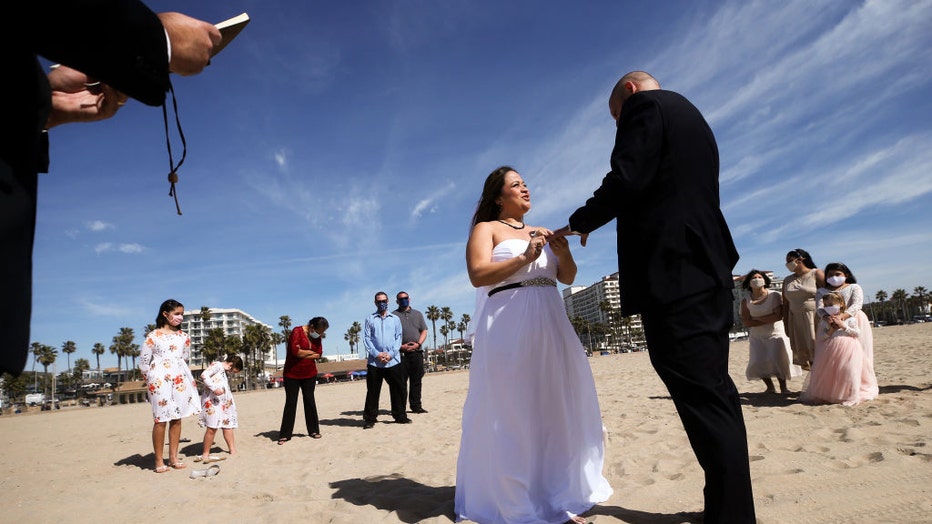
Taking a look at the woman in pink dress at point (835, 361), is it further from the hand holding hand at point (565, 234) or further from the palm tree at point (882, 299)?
the palm tree at point (882, 299)

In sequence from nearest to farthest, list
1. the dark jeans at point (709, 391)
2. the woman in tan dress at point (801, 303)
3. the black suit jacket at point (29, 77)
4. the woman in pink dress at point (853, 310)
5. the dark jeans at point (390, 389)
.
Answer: the black suit jacket at point (29, 77)
the dark jeans at point (709, 391)
the woman in pink dress at point (853, 310)
the woman in tan dress at point (801, 303)
the dark jeans at point (390, 389)

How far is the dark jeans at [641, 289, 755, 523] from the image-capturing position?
7.72 feet

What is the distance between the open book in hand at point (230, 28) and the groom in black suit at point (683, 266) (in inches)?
71.1

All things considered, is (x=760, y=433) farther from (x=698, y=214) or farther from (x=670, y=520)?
(x=698, y=214)

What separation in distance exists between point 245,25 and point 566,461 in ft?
9.60

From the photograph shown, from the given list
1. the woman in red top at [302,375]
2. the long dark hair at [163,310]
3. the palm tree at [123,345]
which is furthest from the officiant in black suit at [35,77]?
the palm tree at [123,345]

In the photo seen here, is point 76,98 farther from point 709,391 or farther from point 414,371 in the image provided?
point 414,371

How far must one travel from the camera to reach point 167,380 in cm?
633

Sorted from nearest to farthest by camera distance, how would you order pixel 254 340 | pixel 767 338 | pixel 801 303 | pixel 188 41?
pixel 188 41 → pixel 801 303 → pixel 767 338 → pixel 254 340

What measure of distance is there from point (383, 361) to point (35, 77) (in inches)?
332

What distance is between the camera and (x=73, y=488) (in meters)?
5.59

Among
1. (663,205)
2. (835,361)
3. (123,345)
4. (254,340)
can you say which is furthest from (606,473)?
(123,345)

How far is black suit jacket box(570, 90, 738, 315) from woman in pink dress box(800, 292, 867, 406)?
5.07m

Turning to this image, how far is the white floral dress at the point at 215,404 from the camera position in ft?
22.7
